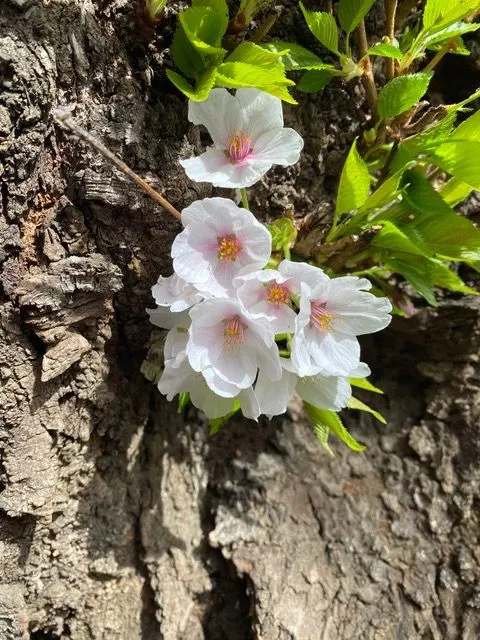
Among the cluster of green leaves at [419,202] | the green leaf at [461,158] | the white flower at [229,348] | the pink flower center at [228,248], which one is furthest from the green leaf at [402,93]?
the white flower at [229,348]

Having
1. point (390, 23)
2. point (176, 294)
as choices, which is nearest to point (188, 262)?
point (176, 294)

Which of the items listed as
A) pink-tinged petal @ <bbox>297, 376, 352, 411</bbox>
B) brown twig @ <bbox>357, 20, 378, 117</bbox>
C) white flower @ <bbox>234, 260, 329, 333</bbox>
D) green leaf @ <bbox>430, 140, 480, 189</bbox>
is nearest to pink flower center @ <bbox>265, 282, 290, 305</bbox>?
white flower @ <bbox>234, 260, 329, 333</bbox>

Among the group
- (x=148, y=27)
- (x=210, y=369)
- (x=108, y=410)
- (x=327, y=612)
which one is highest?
(x=148, y=27)

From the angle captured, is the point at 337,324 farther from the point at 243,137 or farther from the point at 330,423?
the point at 243,137

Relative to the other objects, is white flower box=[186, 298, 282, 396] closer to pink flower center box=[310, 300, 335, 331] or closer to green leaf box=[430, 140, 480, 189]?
pink flower center box=[310, 300, 335, 331]

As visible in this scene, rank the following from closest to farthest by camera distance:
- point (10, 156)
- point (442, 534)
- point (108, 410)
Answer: point (10, 156), point (108, 410), point (442, 534)

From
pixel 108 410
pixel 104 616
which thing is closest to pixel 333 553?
pixel 104 616

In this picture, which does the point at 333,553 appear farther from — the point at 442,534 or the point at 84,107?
the point at 84,107

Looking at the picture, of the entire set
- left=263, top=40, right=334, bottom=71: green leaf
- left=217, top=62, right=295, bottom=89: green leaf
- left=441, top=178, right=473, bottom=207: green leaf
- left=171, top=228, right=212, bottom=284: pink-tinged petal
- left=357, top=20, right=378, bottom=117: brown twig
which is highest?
left=357, top=20, right=378, bottom=117: brown twig
